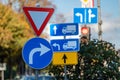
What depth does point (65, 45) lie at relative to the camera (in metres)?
15.1

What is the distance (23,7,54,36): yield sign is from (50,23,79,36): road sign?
269 cm

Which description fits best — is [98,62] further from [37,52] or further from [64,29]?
[37,52]

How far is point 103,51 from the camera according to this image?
17406 mm

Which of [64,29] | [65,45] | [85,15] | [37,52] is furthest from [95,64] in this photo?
[37,52]

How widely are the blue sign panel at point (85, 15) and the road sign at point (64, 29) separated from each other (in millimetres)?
2240

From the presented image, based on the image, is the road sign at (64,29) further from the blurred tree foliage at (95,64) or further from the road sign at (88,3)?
the road sign at (88,3)

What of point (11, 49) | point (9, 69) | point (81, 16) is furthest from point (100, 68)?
point (9, 69)

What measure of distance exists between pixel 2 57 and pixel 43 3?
9555 mm

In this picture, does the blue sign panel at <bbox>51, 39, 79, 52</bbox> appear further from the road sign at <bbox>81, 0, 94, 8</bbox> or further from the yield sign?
the road sign at <bbox>81, 0, 94, 8</bbox>

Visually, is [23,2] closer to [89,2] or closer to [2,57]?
[2,57]

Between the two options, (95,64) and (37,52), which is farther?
(95,64)

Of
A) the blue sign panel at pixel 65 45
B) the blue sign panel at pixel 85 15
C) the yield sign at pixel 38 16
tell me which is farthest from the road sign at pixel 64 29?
the yield sign at pixel 38 16

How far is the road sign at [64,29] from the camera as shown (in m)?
15.1

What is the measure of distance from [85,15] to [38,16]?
556cm
